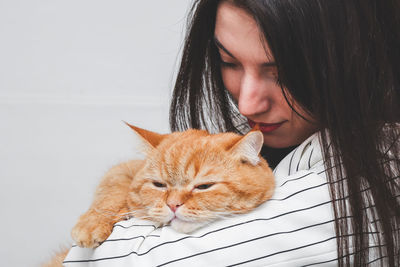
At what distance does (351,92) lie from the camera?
954 millimetres

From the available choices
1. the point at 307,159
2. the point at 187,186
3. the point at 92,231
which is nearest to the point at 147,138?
the point at 187,186

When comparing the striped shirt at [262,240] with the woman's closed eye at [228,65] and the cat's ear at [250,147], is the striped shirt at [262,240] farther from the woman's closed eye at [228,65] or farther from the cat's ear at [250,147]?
the woman's closed eye at [228,65]

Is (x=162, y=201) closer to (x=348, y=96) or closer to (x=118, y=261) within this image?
(x=118, y=261)

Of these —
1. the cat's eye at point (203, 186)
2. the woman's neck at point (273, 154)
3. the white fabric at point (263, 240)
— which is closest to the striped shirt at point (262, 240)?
the white fabric at point (263, 240)

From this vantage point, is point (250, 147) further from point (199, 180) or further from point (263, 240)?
point (263, 240)

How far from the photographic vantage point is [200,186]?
3.43 feet

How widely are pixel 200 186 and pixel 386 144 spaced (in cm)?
46

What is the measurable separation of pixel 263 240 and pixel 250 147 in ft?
0.88

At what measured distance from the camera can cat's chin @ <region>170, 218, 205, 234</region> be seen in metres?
0.95

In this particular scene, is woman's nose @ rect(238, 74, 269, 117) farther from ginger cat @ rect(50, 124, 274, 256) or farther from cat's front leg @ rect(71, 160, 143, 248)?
cat's front leg @ rect(71, 160, 143, 248)

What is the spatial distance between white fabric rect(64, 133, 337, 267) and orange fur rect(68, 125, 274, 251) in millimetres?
68

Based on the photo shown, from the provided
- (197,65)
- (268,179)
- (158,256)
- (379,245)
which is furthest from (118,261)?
(197,65)

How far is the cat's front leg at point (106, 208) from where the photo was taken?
3.24 ft

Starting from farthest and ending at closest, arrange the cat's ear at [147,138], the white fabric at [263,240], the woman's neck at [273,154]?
the woman's neck at [273,154]
the cat's ear at [147,138]
the white fabric at [263,240]
